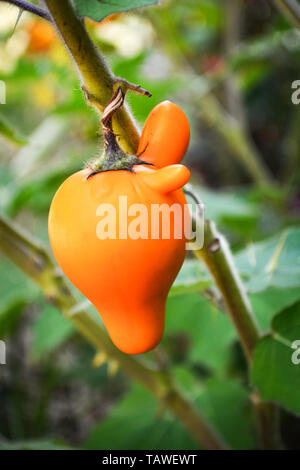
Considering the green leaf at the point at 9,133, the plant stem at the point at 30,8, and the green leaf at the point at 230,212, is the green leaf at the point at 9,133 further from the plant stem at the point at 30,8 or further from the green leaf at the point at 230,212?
the green leaf at the point at 230,212

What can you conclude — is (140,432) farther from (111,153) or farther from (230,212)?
(111,153)

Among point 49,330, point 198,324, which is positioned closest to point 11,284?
point 49,330

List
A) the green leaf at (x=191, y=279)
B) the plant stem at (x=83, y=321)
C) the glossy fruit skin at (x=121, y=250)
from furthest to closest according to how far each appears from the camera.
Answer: the plant stem at (x=83, y=321), the green leaf at (x=191, y=279), the glossy fruit skin at (x=121, y=250)

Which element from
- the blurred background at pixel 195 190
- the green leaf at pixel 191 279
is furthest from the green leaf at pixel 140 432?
the green leaf at pixel 191 279

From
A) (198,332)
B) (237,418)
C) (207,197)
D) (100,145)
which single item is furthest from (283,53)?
(100,145)

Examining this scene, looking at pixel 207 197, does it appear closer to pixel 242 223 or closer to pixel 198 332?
pixel 242 223
